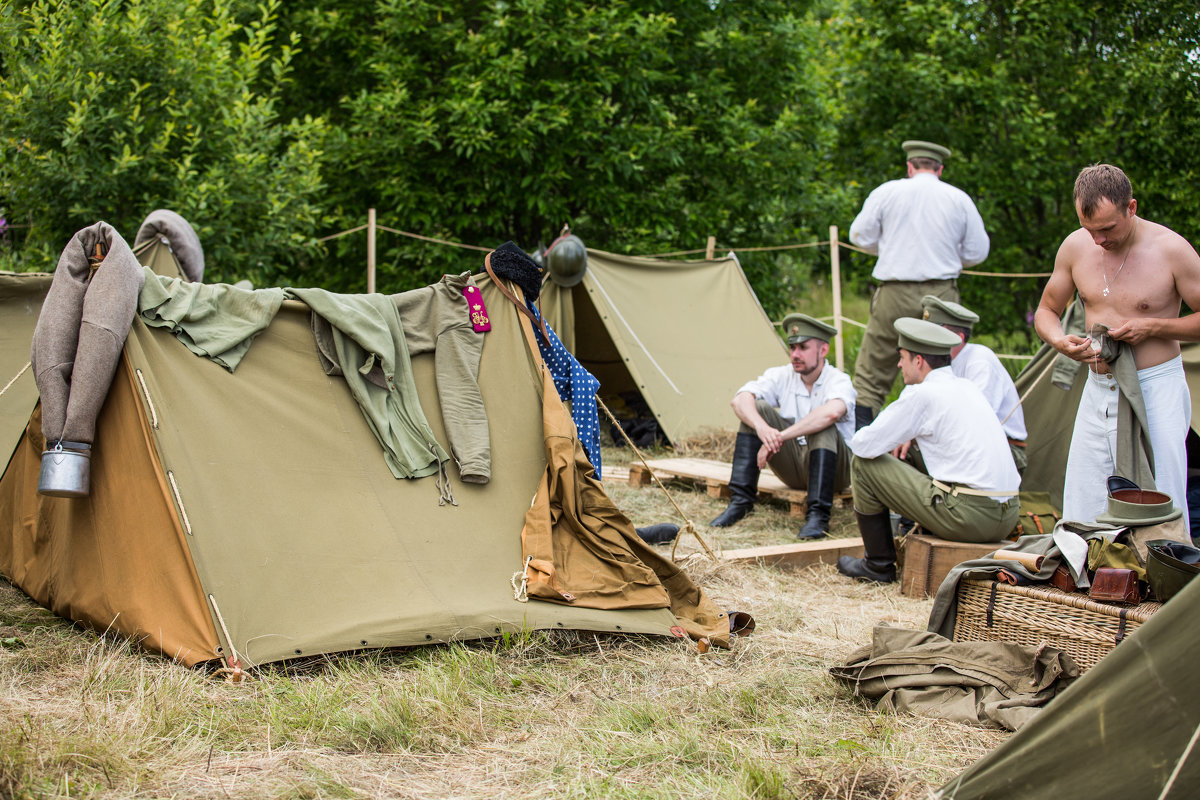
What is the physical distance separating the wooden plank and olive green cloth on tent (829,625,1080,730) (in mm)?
1427

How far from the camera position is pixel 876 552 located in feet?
14.3

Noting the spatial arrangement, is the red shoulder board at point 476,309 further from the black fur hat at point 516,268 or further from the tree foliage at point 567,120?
the tree foliage at point 567,120

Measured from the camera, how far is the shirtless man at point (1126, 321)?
3.68 meters

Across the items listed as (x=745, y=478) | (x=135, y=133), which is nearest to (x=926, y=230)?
(x=745, y=478)

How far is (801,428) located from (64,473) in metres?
3.28

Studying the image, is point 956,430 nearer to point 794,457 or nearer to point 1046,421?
point 794,457

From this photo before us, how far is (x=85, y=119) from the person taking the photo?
6.18 metres

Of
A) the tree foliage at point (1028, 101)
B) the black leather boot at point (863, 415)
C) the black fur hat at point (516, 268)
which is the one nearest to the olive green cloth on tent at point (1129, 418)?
the black leather boot at point (863, 415)

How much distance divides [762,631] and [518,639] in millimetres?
865

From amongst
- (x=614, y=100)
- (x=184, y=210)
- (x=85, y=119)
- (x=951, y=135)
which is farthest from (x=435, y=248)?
(x=951, y=135)

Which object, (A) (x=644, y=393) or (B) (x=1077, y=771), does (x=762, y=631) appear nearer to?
(B) (x=1077, y=771)

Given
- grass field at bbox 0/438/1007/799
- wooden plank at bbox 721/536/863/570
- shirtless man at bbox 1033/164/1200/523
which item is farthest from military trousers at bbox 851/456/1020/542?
grass field at bbox 0/438/1007/799

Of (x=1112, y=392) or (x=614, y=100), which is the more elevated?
(x=614, y=100)

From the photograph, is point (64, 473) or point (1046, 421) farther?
point (1046, 421)
